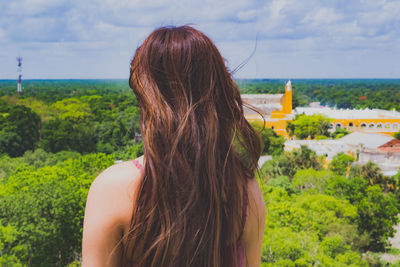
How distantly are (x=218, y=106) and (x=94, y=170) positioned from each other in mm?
15480

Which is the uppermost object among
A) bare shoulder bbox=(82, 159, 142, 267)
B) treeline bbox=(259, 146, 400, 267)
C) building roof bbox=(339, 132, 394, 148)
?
bare shoulder bbox=(82, 159, 142, 267)

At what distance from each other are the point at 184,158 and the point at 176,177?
0.06 meters

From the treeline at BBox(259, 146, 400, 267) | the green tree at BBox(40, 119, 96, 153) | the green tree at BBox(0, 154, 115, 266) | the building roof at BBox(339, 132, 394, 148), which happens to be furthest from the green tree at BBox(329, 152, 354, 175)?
the green tree at BBox(40, 119, 96, 153)

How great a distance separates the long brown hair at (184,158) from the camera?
1172 millimetres

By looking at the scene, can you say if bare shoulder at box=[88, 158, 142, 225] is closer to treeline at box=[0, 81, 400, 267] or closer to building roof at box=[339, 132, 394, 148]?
treeline at box=[0, 81, 400, 267]

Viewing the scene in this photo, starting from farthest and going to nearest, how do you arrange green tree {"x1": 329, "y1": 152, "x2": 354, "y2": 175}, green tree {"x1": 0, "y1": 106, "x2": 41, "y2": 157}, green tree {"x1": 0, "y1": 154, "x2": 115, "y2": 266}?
green tree {"x1": 0, "y1": 106, "x2": 41, "y2": 157} < green tree {"x1": 329, "y1": 152, "x2": 354, "y2": 175} < green tree {"x1": 0, "y1": 154, "x2": 115, "y2": 266}

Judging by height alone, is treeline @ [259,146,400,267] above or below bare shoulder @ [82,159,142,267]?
below

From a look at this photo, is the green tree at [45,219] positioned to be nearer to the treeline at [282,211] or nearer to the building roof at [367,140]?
the treeline at [282,211]

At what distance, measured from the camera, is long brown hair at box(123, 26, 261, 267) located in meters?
1.17

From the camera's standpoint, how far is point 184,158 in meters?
1.18

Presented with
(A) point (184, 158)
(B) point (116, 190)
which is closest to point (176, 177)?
(A) point (184, 158)

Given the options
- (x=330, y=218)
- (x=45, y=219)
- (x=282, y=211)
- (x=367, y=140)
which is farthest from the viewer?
(x=367, y=140)

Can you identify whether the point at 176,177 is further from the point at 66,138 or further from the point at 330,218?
the point at 66,138

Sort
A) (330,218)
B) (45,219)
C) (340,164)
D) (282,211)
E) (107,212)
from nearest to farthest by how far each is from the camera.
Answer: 1. (107,212)
2. (45,219)
3. (282,211)
4. (330,218)
5. (340,164)
